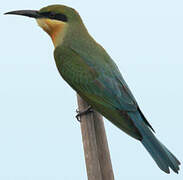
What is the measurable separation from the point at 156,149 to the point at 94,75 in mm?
792

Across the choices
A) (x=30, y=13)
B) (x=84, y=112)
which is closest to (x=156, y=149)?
(x=84, y=112)

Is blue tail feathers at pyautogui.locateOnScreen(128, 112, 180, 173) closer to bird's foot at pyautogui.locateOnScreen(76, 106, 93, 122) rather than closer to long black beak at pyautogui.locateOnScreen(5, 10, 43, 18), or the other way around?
bird's foot at pyautogui.locateOnScreen(76, 106, 93, 122)

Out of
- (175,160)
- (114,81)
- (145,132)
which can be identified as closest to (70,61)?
(114,81)

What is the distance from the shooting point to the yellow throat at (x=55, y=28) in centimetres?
405

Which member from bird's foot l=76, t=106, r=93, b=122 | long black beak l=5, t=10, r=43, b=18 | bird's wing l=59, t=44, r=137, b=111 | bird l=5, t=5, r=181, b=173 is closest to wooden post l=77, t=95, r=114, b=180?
bird's foot l=76, t=106, r=93, b=122

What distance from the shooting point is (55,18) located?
3.99 meters

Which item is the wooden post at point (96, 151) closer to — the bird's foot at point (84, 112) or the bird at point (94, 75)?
the bird's foot at point (84, 112)

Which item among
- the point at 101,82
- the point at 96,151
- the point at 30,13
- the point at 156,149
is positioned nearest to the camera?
the point at 96,151

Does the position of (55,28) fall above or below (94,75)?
above

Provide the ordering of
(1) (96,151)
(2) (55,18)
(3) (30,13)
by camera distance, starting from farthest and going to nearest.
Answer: (3) (30,13) < (2) (55,18) < (1) (96,151)

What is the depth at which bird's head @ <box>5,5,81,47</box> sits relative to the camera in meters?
4.02

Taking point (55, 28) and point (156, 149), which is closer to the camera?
point (156, 149)

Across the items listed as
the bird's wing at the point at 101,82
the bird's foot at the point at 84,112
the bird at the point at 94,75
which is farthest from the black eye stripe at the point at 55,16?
the bird's foot at the point at 84,112

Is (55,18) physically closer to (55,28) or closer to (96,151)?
(55,28)
